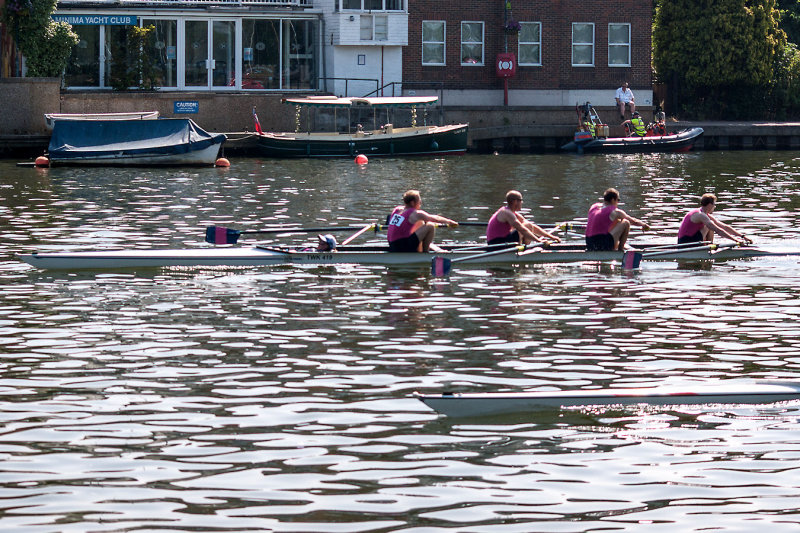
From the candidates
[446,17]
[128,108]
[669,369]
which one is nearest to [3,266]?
[669,369]

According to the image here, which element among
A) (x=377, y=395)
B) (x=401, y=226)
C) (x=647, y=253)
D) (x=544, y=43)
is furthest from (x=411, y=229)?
(x=544, y=43)

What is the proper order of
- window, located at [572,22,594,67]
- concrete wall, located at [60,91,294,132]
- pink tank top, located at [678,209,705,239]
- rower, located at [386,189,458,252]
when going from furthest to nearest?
window, located at [572,22,594,67] < concrete wall, located at [60,91,294,132] < pink tank top, located at [678,209,705,239] < rower, located at [386,189,458,252]

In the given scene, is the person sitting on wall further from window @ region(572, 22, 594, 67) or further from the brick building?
window @ region(572, 22, 594, 67)

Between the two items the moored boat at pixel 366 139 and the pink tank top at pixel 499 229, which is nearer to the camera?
the pink tank top at pixel 499 229

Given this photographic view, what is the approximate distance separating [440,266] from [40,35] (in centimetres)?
2945

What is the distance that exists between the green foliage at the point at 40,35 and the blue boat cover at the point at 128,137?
377cm

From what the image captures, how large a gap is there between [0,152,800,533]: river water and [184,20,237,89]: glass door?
86.3ft

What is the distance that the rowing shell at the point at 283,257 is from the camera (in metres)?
20.3

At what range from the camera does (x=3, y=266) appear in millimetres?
20734

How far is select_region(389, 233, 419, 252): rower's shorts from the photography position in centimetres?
2083

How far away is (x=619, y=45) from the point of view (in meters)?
54.9

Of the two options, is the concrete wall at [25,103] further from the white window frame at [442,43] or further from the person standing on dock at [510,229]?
the person standing on dock at [510,229]

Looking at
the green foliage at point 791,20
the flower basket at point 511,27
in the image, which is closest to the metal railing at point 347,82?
the flower basket at point 511,27

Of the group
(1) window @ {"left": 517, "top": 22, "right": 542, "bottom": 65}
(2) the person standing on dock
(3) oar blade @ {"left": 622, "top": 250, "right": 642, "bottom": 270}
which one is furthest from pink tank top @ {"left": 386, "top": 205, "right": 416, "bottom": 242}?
(1) window @ {"left": 517, "top": 22, "right": 542, "bottom": 65}
